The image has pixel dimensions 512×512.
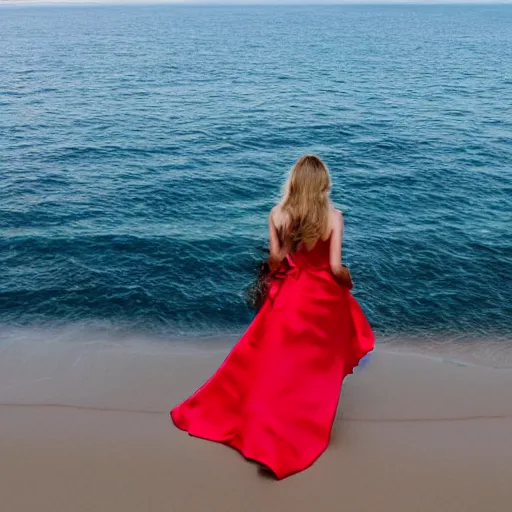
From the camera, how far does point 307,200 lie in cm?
597

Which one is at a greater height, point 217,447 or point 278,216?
point 278,216

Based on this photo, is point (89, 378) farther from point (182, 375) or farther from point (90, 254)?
point (90, 254)

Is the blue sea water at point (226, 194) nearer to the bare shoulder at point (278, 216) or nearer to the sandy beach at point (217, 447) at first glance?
the sandy beach at point (217, 447)

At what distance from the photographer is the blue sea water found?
10.9 metres

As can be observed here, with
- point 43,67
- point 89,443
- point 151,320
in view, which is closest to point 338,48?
point 43,67

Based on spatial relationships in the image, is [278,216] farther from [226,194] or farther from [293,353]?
[226,194]

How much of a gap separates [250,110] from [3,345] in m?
20.8

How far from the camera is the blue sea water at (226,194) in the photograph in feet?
35.6

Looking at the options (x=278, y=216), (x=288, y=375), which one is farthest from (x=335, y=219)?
(x=288, y=375)

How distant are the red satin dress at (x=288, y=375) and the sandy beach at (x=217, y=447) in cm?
25

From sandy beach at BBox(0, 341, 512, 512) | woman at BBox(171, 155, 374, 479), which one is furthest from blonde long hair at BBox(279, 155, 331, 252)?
sandy beach at BBox(0, 341, 512, 512)

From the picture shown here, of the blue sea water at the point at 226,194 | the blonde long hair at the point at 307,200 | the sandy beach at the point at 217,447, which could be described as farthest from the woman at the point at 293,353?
the blue sea water at the point at 226,194

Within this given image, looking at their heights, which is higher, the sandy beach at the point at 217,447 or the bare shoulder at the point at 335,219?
the bare shoulder at the point at 335,219

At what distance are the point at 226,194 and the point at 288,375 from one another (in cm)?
1104
